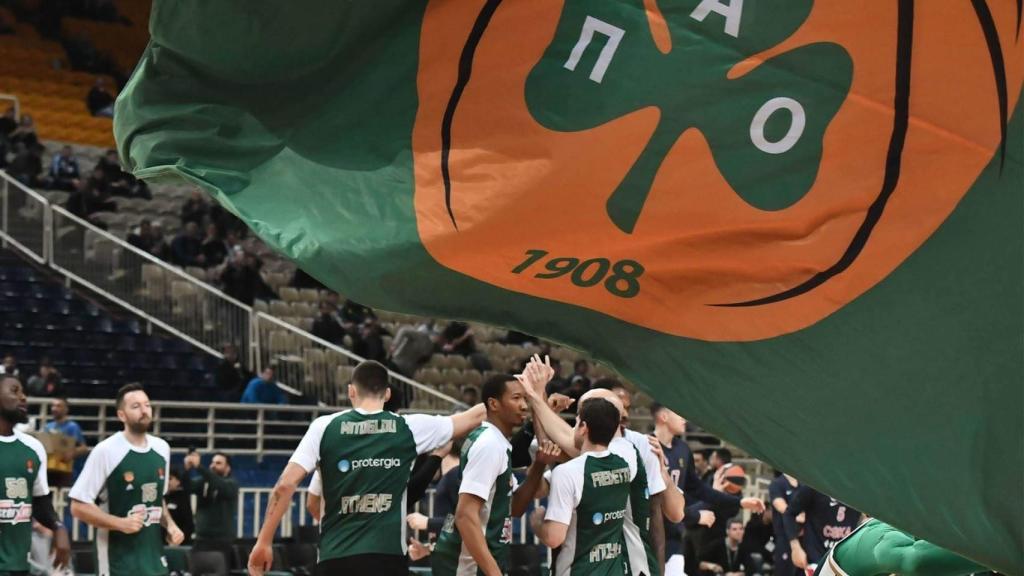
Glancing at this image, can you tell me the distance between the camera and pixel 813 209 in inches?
179

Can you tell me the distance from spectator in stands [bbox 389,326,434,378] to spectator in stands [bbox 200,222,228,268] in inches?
128

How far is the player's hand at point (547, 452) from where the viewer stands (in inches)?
337

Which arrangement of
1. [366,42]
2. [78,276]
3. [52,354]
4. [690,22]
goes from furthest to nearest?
1. [78,276]
2. [52,354]
3. [366,42]
4. [690,22]

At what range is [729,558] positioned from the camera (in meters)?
15.8

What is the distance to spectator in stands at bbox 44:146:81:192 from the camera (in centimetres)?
2542

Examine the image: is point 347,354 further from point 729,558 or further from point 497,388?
point 497,388

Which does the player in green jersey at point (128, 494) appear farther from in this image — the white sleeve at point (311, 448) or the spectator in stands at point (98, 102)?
the spectator in stands at point (98, 102)

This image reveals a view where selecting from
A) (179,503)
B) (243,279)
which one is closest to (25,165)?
(243,279)

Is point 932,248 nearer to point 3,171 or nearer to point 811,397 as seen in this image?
point 811,397

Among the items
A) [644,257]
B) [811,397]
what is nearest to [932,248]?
[811,397]

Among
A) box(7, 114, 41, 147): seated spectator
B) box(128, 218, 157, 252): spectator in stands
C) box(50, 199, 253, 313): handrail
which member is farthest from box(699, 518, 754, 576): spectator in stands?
box(7, 114, 41, 147): seated spectator

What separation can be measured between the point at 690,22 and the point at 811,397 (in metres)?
1.17

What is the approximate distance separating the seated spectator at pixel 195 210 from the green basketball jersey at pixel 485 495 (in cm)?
1802

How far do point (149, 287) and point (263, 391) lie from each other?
3.00 meters
